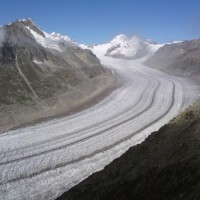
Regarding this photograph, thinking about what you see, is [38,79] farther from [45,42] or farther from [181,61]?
[181,61]

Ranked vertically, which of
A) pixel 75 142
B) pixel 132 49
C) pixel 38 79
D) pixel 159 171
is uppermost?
pixel 132 49

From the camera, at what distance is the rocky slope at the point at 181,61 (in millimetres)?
71500

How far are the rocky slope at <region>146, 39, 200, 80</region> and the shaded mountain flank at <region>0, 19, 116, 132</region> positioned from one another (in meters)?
20.1

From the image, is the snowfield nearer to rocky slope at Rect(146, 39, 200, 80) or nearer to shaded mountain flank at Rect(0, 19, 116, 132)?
shaded mountain flank at Rect(0, 19, 116, 132)

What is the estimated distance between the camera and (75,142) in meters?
27.0

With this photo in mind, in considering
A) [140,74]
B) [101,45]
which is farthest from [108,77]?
[101,45]

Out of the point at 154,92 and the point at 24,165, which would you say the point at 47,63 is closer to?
the point at 154,92

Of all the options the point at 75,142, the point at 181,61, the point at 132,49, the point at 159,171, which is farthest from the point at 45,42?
the point at 132,49

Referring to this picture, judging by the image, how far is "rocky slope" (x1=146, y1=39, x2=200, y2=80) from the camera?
71.5 m

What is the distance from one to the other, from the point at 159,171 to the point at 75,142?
11869mm

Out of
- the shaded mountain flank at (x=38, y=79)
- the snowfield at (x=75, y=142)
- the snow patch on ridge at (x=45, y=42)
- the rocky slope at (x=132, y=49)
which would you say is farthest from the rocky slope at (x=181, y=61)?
the snowfield at (x=75, y=142)

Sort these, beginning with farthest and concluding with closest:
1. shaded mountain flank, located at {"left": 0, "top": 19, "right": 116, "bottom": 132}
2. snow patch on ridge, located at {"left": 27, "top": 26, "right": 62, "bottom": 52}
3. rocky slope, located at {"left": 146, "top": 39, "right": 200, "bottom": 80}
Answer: rocky slope, located at {"left": 146, "top": 39, "right": 200, "bottom": 80} < snow patch on ridge, located at {"left": 27, "top": 26, "right": 62, "bottom": 52} < shaded mountain flank, located at {"left": 0, "top": 19, "right": 116, "bottom": 132}

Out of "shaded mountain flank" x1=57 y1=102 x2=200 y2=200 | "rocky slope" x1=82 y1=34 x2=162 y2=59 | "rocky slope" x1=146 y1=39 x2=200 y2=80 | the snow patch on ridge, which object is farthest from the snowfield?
"rocky slope" x1=82 y1=34 x2=162 y2=59

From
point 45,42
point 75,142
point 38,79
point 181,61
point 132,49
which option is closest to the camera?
point 75,142
